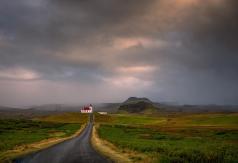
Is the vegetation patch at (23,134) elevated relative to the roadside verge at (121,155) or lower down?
lower down

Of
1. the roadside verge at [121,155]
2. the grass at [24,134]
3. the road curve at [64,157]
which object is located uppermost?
the road curve at [64,157]

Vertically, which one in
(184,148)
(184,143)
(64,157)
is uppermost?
(64,157)

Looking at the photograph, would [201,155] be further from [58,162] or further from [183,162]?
[58,162]

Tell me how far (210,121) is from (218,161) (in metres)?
142

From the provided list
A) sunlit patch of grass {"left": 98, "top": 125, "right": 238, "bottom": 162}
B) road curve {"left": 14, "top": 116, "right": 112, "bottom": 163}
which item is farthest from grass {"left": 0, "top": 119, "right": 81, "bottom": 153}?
sunlit patch of grass {"left": 98, "top": 125, "right": 238, "bottom": 162}

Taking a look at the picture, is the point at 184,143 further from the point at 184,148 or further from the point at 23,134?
the point at 23,134

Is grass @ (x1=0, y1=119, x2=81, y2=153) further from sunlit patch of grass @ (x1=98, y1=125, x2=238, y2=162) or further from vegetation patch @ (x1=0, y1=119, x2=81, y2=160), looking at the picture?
sunlit patch of grass @ (x1=98, y1=125, x2=238, y2=162)

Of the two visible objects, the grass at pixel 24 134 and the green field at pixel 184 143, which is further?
the grass at pixel 24 134

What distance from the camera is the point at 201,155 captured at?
33906 mm

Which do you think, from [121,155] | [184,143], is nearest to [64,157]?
[121,155]

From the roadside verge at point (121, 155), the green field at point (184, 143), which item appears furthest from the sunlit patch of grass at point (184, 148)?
the roadside verge at point (121, 155)

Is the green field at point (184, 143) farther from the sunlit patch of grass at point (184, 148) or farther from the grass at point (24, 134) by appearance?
the grass at point (24, 134)

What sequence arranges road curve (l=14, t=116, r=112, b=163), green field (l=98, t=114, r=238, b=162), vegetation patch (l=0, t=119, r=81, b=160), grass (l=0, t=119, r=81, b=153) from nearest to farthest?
1. road curve (l=14, t=116, r=112, b=163)
2. green field (l=98, t=114, r=238, b=162)
3. vegetation patch (l=0, t=119, r=81, b=160)
4. grass (l=0, t=119, r=81, b=153)

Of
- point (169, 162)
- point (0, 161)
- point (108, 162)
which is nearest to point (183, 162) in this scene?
point (169, 162)
